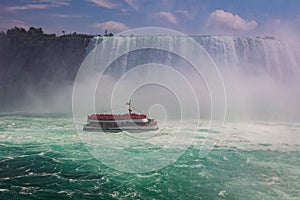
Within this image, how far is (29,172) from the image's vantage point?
1481cm

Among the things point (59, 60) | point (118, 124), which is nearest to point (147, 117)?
point (118, 124)

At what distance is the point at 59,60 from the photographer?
48312 millimetres

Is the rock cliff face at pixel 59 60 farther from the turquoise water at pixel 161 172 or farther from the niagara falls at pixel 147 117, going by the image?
the turquoise water at pixel 161 172

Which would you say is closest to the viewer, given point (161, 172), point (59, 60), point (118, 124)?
point (161, 172)

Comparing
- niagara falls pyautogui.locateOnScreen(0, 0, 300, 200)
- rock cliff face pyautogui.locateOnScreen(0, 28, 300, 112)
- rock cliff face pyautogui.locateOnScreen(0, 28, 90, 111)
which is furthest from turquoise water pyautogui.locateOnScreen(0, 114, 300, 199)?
rock cliff face pyautogui.locateOnScreen(0, 28, 90, 111)

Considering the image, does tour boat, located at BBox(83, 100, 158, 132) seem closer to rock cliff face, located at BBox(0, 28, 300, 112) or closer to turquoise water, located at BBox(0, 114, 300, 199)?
turquoise water, located at BBox(0, 114, 300, 199)

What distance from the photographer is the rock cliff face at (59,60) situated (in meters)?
40.3

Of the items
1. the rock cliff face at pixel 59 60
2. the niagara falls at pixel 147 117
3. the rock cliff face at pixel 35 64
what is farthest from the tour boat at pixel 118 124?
the rock cliff face at pixel 35 64

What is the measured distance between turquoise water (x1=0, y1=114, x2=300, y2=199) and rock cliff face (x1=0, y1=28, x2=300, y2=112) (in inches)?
762

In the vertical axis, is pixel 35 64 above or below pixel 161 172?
above

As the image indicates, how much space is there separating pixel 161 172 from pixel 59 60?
122 ft

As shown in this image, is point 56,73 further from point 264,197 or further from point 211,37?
point 264,197

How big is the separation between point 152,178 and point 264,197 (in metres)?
4.84

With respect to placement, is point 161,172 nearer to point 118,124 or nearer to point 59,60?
point 118,124
